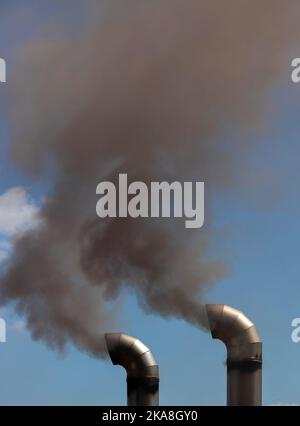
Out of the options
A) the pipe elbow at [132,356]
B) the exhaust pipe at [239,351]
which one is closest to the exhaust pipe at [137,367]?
the pipe elbow at [132,356]

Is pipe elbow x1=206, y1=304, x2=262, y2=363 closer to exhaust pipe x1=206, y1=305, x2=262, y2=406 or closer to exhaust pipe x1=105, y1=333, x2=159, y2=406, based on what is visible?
exhaust pipe x1=206, y1=305, x2=262, y2=406

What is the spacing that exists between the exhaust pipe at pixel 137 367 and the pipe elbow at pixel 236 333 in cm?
153

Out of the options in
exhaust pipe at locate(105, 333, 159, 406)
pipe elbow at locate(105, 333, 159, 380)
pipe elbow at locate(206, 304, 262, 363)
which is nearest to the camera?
pipe elbow at locate(206, 304, 262, 363)

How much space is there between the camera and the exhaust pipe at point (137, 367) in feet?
41.3

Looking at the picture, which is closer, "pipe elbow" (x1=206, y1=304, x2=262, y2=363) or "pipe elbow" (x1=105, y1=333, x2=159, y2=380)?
"pipe elbow" (x1=206, y1=304, x2=262, y2=363)

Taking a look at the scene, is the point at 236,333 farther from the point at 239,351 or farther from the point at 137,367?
the point at 137,367

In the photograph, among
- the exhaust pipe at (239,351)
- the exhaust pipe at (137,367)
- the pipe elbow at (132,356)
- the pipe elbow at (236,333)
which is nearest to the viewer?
the exhaust pipe at (239,351)

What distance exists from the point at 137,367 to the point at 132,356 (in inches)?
8.0

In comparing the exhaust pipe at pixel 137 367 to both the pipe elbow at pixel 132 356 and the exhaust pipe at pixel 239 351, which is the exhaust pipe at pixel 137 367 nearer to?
the pipe elbow at pixel 132 356

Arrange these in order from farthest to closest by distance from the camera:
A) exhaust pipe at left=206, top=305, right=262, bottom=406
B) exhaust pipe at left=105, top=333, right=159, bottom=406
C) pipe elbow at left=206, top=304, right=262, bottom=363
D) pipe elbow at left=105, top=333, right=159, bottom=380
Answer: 1. pipe elbow at left=105, top=333, right=159, bottom=380
2. exhaust pipe at left=105, top=333, right=159, bottom=406
3. pipe elbow at left=206, top=304, right=262, bottom=363
4. exhaust pipe at left=206, top=305, right=262, bottom=406

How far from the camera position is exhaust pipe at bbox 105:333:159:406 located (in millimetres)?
12594

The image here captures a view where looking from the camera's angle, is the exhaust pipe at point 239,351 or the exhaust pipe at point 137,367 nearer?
the exhaust pipe at point 239,351

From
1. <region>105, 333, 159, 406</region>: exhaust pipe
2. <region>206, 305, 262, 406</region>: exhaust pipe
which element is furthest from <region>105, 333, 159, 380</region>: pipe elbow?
<region>206, 305, 262, 406</region>: exhaust pipe

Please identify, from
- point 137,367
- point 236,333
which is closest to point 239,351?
point 236,333
